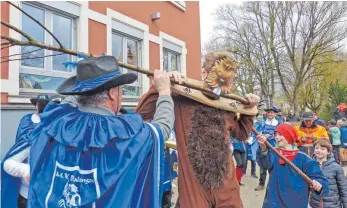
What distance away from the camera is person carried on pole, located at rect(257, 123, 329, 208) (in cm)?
335

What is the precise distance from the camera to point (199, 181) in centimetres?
225

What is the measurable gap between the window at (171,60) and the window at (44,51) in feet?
12.8

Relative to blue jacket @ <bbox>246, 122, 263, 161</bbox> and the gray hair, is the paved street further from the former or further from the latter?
the gray hair

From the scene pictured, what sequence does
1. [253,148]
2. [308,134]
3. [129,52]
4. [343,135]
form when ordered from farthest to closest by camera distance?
[343,135] → [129,52] → [253,148] → [308,134]

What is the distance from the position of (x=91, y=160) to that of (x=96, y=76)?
1.39 ft

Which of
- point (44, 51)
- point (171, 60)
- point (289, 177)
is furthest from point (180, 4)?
point (289, 177)

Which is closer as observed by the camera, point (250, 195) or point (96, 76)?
point (96, 76)

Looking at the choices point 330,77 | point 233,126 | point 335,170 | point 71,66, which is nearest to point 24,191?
point 71,66

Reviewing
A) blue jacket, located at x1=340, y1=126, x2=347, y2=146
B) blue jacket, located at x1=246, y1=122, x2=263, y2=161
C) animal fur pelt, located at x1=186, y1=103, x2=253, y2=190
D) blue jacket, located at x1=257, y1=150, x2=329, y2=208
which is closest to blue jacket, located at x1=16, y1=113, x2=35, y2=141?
animal fur pelt, located at x1=186, y1=103, x2=253, y2=190

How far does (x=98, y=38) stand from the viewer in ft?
23.2

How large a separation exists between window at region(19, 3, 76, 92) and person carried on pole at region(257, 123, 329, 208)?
380cm

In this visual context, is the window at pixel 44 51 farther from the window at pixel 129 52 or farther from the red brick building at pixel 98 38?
the window at pixel 129 52

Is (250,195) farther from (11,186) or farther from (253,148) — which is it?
(11,186)

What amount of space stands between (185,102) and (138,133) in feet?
2.54
